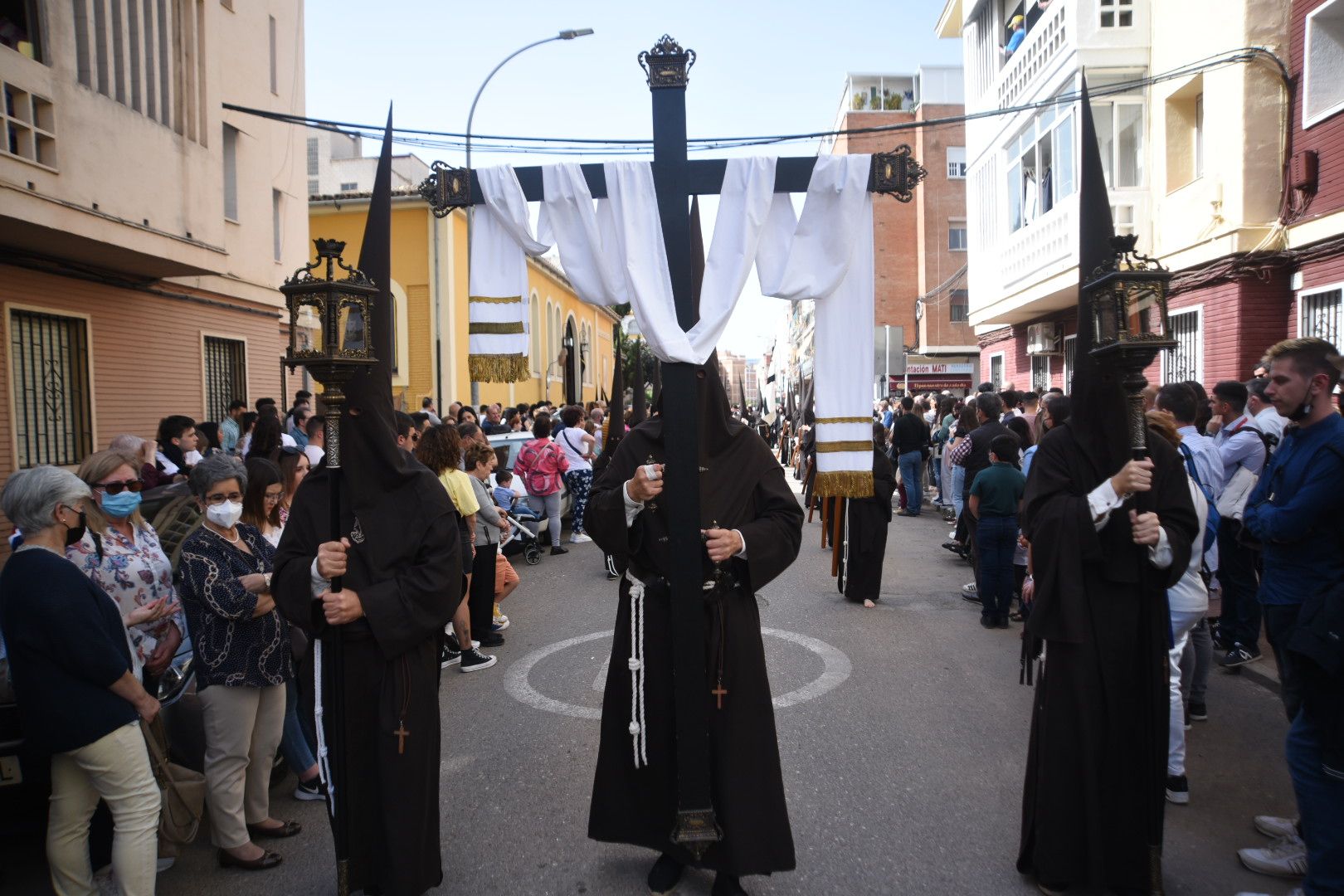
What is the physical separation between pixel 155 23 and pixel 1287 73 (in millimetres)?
14289

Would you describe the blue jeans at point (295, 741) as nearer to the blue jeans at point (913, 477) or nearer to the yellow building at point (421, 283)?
the blue jeans at point (913, 477)

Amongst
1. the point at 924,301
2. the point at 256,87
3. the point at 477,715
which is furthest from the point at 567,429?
the point at 924,301

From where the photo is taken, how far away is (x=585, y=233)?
374 cm

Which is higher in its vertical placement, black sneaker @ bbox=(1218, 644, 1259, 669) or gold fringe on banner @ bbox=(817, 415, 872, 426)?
gold fringe on banner @ bbox=(817, 415, 872, 426)

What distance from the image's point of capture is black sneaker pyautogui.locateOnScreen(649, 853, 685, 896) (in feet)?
12.2

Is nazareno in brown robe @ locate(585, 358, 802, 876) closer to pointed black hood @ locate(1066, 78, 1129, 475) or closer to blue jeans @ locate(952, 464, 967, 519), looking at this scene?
pointed black hood @ locate(1066, 78, 1129, 475)

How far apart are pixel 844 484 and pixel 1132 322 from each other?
1268mm

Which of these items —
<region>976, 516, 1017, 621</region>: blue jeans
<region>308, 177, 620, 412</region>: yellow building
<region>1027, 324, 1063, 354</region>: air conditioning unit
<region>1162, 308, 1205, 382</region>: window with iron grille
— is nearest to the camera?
<region>976, 516, 1017, 621</region>: blue jeans

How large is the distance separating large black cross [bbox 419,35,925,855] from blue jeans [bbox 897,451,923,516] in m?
12.2

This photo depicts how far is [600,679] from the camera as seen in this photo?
263 inches

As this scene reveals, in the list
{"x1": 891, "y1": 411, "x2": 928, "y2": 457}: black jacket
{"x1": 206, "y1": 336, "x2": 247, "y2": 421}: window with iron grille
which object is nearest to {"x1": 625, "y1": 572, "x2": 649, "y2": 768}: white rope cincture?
{"x1": 891, "y1": 411, "x2": 928, "y2": 457}: black jacket

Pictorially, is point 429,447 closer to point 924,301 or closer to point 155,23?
point 155,23

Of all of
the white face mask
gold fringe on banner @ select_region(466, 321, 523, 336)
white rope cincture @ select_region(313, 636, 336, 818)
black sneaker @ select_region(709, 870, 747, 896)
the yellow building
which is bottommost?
black sneaker @ select_region(709, 870, 747, 896)

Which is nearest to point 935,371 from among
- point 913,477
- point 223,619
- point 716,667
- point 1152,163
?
point 913,477
